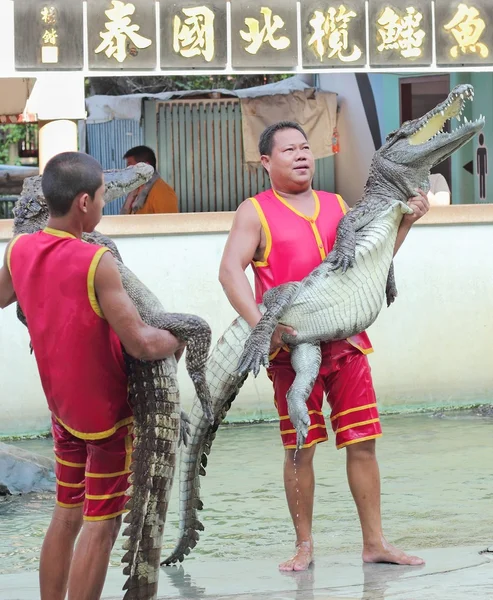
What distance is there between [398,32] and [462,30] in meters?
0.52

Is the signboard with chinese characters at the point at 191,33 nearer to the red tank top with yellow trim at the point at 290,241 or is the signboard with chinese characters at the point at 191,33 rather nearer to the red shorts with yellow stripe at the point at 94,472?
the red tank top with yellow trim at the point at 290,241

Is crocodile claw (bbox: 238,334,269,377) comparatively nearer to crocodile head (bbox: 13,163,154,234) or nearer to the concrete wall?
crocodile head (bbox: 13,163,154,234)

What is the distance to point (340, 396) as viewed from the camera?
510 cm

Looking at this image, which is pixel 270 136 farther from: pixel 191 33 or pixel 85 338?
pixel 191 33

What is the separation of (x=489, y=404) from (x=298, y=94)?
5.91 m

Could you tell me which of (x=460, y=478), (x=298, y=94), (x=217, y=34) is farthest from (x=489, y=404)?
(x=298, y=94)

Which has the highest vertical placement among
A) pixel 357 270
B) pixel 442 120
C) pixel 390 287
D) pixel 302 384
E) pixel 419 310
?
pixel 442 120

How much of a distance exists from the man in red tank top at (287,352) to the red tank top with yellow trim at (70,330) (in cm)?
138

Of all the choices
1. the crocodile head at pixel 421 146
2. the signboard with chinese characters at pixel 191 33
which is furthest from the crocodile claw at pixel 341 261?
the signboard with chinese characters at pixel 191 33

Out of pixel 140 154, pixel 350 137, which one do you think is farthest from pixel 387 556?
pixel 350 137

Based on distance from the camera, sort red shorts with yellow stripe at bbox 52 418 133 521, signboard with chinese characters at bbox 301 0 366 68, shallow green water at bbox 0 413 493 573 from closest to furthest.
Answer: red shorts with yellow stripe at bbox 52 418 133 521
shallow green water at bbox 0 413 493 573
signboard with chinese characters at bbox 301 0 366 68

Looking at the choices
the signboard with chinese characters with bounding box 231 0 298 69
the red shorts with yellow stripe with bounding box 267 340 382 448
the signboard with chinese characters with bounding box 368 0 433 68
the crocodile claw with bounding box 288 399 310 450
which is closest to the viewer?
the crocodile claw with bounding box 288 399 310 450

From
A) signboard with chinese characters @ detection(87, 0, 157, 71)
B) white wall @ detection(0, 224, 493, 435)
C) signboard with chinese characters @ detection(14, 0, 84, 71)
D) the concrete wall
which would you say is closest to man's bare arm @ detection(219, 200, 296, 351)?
signboard with chinese characters @ detection(87, 0, 157, 71)

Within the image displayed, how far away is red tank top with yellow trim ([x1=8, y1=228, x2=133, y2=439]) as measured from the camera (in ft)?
12.0
